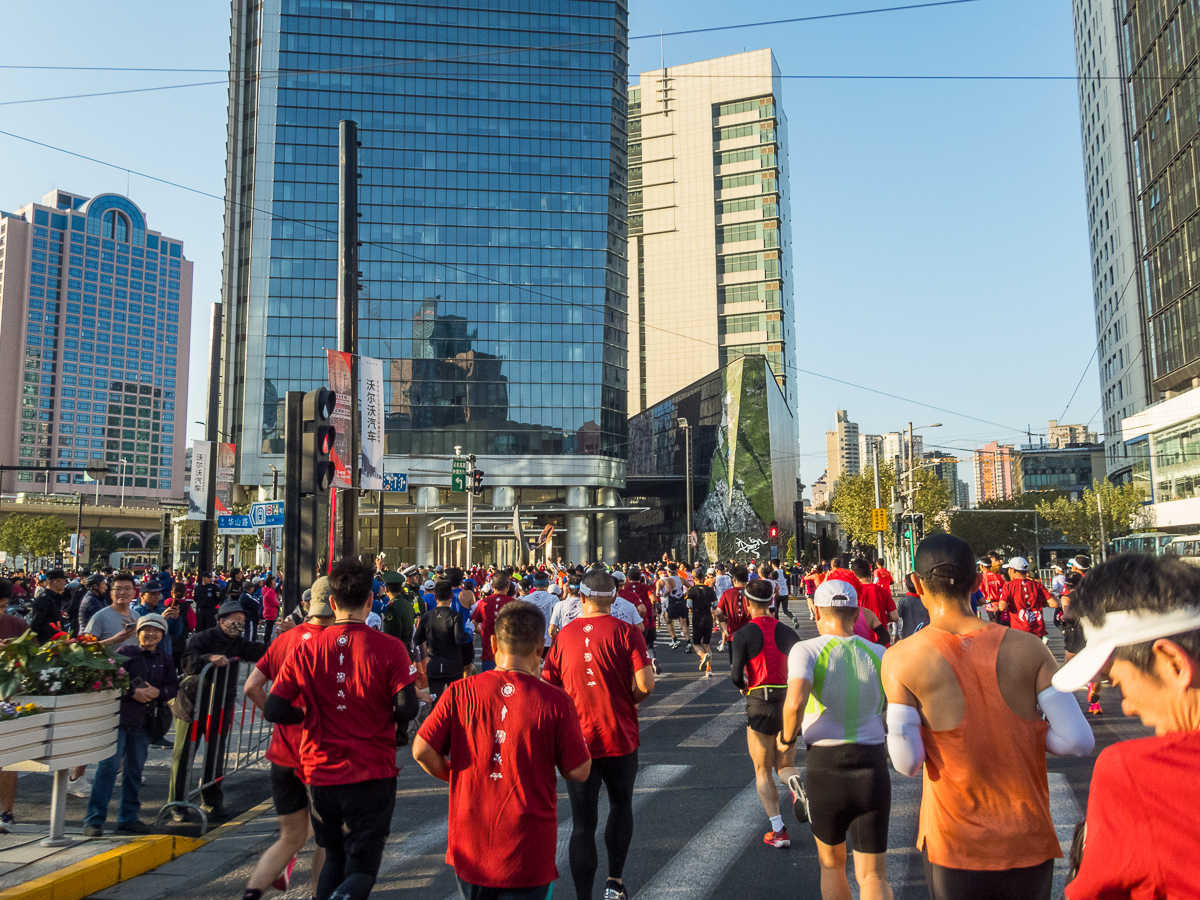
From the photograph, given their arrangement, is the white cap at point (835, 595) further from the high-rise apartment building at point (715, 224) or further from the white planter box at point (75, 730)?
the high-rise apartment building at point (715, 224)

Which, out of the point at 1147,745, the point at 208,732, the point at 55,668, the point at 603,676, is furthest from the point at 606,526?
the point at 1147,745

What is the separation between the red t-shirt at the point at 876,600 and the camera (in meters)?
10.8

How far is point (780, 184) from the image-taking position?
9950cm

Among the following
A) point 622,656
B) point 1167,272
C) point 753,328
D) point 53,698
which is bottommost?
point 53,698

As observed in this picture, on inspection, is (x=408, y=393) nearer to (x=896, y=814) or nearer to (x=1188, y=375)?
(x=1188, y=375)

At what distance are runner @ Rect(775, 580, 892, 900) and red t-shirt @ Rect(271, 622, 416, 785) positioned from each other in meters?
2.10

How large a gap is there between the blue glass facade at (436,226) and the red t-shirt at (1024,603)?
6302 centimetres

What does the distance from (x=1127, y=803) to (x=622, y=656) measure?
12.7 ft

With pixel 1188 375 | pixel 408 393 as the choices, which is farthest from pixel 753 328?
pixel 1188 375

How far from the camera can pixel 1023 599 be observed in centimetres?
1186

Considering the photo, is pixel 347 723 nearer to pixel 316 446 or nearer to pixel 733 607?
pixel 316 446

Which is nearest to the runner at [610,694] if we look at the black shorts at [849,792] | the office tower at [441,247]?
the black shorts at [849,792]

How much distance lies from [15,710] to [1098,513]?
70019mm

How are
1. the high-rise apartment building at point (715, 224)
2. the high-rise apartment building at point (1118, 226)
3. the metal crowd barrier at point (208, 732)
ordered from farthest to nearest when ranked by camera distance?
1. the high-rise apartment building at point (715, 224)
2. the high-rise apartment building at point (1118, 226)
3. the metal crowd barrier at point (208, 732)
